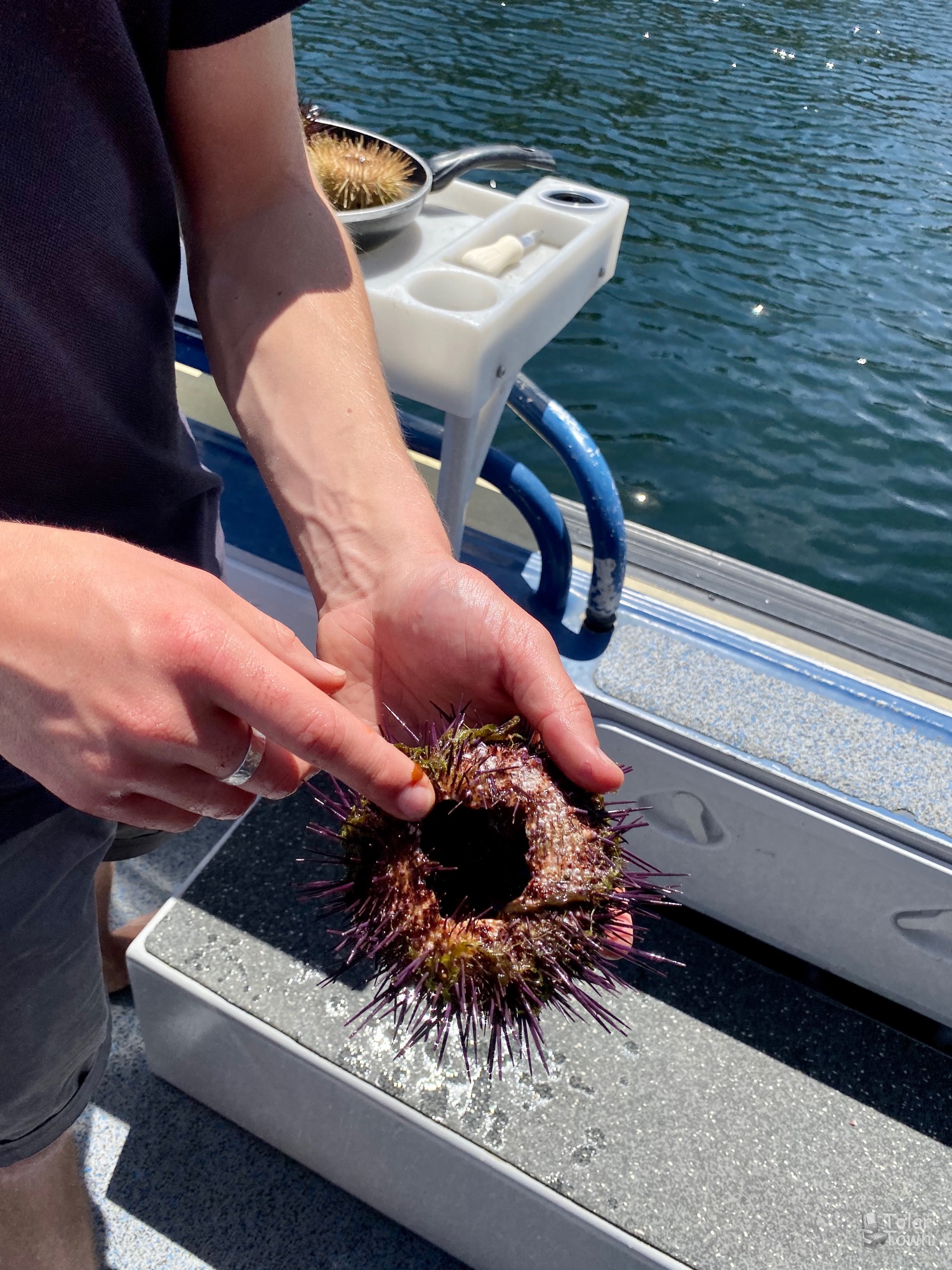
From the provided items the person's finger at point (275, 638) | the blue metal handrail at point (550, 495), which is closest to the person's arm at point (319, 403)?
the person's finger at point (275, 638)

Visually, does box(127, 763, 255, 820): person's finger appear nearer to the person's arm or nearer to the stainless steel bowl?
the person's arm

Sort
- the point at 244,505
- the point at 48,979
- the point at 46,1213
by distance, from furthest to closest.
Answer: the point at 244,505 → the point at 46,1213 → the point at 48,979

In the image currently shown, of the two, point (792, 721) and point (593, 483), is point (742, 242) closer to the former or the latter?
point (593, 483)

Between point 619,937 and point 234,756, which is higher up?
point 234,756

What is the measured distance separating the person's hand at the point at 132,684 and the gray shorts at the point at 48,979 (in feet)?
1.63

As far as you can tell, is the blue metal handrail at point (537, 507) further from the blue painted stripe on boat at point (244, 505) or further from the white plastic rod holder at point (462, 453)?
the blue painted stripe on boat at point (244, 505)

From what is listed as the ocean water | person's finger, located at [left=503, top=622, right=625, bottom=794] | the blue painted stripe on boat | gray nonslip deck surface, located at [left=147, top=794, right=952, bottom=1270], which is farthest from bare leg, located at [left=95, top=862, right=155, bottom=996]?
the ocean water

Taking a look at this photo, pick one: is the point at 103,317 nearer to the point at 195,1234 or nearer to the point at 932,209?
the point at 195,1234

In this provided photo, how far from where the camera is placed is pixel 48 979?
1.39 m

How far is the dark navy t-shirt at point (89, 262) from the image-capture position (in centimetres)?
99

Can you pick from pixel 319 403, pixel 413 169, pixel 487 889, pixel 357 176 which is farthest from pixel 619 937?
pixel 413 169

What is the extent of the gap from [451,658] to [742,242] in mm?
8219

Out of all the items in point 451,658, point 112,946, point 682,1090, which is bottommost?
point 112,946

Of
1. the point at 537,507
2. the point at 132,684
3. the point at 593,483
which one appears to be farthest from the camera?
the point at 537,507
